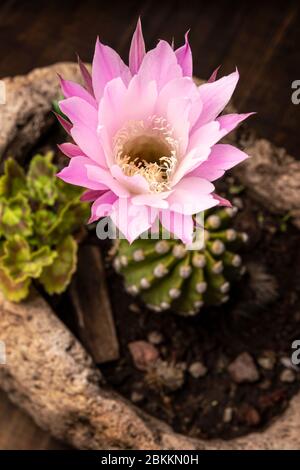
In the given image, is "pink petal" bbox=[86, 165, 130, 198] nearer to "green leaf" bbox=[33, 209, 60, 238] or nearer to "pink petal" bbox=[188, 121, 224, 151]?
"pink petal" bbox=[188, 121, 224, 151]

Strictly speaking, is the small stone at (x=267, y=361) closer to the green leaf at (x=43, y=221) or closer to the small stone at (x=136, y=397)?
the small stone at (x=136, y=397)

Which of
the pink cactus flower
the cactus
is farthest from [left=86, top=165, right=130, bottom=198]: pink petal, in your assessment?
the cactus

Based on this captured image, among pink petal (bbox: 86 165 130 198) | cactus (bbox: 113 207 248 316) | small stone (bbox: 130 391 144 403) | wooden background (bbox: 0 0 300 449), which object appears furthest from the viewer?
wooden background (bbox: 0 0 300 449)

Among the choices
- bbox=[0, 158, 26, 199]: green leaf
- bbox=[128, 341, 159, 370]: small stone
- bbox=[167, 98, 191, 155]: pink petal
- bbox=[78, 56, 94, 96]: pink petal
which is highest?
bbox=[167, 98, 191, 155]: pink petal

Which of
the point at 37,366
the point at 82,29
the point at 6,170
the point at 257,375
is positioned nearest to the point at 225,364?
the point at 257,375

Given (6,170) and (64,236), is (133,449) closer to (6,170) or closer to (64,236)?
(64,236)

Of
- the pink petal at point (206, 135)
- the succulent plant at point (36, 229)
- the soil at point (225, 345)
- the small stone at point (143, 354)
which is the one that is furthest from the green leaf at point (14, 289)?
the pink petal at point (206, 135)
